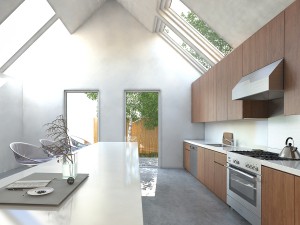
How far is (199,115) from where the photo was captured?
5.86 m

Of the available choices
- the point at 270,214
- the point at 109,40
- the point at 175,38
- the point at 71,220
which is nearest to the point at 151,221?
the point at 270,214

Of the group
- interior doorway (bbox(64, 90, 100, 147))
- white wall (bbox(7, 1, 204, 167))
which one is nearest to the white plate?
white wall (bbox(7, 1, 204, 167))

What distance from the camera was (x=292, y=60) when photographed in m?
2.41

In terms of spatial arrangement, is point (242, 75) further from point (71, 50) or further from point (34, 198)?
point (71, 50)

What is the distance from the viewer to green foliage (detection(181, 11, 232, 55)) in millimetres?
4703

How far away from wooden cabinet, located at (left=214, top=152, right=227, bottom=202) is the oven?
201 millimetres

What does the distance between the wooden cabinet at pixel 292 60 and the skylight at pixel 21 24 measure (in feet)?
14.8

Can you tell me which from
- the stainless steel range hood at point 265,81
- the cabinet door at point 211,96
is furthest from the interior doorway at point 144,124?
the stainless steel range hood at point 265,81

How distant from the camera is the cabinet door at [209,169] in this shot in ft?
14.0

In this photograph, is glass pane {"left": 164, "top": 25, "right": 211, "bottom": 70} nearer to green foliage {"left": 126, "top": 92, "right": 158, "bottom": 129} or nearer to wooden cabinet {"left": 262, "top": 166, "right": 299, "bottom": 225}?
green foliage {"left": 126, "top": 92, "right": 158, "bottom": 129}

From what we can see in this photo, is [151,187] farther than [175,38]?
No

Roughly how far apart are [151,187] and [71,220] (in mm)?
3866

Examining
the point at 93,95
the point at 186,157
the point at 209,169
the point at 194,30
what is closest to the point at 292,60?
the point at 209,169

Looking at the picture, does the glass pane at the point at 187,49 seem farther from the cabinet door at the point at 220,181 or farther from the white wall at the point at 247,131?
the cabinet door at the point at 220,181
